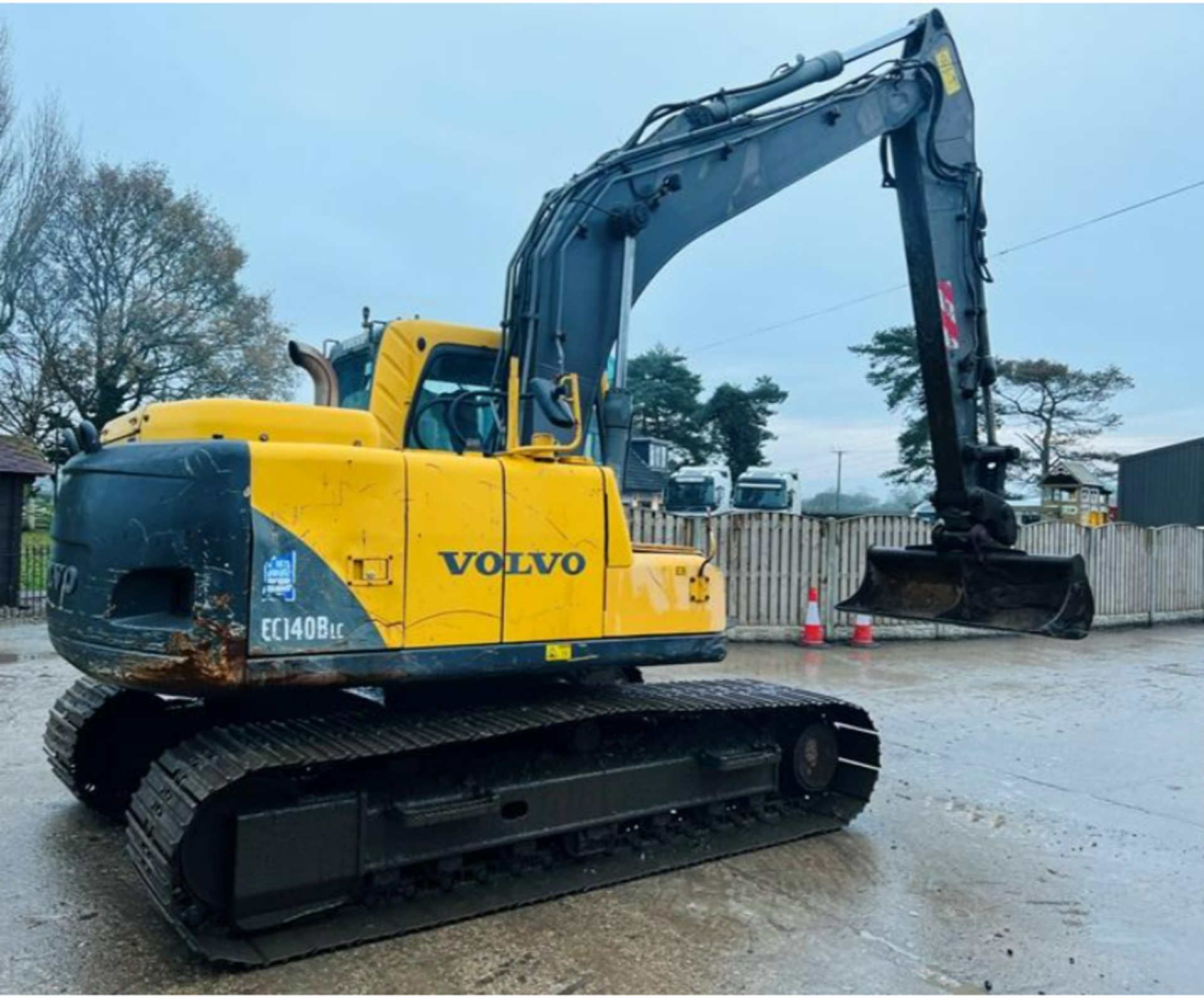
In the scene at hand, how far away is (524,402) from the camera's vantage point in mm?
4816

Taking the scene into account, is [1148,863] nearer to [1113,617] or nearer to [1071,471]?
[1113,617]

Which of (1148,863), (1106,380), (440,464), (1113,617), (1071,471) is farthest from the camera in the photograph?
(1106,380)

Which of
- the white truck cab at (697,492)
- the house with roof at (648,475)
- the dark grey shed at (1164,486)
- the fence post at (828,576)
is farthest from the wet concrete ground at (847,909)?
the dark grey shed at (1164,486)

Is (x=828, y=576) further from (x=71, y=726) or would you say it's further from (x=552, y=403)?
(x=71, y=726)

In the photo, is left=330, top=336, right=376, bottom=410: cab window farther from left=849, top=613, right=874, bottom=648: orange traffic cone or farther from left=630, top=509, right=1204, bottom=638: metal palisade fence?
left=849, top=613, right=874, bottom=648: orange traffic cone

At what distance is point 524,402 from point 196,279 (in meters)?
24.6

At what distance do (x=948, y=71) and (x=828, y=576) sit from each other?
7.94 meters

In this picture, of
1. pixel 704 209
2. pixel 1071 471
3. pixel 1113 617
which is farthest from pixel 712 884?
pixel 1071 471

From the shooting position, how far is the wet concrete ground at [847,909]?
3748mm

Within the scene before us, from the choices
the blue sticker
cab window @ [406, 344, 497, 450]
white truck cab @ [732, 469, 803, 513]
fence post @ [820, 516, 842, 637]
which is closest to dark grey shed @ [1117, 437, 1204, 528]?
white truck cab @ [732, 469, 803, 513]

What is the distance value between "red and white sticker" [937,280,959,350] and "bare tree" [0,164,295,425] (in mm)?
23136

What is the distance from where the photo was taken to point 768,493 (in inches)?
1248

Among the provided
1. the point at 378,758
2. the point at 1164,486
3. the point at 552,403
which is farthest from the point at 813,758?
the point at 1164,486

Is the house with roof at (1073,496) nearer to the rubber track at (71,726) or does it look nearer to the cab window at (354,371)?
the cab window at (354,371)
